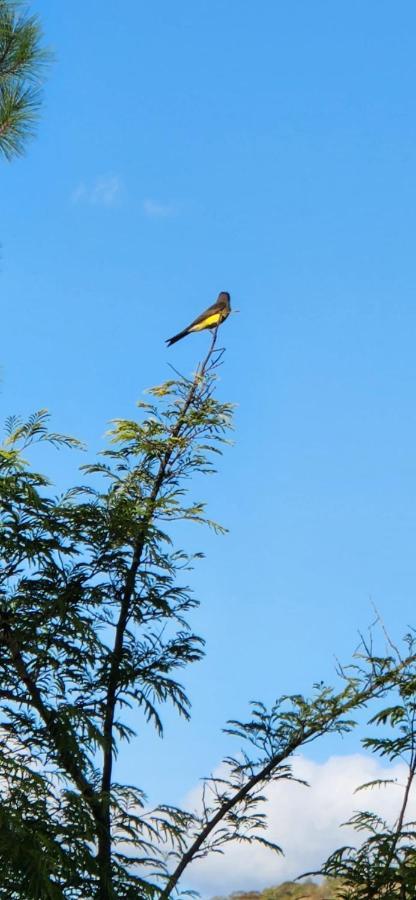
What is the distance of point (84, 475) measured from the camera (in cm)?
876

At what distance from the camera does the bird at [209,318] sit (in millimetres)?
10375

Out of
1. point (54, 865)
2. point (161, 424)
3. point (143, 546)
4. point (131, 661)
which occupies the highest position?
point (161, 424)

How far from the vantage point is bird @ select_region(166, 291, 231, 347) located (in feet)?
34.0

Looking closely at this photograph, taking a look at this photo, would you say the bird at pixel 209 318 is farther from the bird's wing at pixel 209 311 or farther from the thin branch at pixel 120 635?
the thin branch at pixel 120 635

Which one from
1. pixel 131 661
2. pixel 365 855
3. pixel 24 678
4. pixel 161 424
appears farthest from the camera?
pixel 161 424

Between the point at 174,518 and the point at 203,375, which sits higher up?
the point at 203,375

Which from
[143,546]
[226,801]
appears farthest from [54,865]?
[143,546]

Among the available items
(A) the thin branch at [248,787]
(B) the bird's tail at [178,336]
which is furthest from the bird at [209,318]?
(A) the thin branch at [248,787]

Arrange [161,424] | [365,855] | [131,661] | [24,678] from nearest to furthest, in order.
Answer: [365,855] < [24,678] < [131,661] < [161,424]

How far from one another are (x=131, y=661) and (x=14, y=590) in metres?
1.05

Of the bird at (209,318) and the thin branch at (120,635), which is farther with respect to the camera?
the bird at (209,318)

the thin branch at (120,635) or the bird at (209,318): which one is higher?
the bird at (209,318)

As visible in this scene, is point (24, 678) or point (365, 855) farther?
point (24, 678)

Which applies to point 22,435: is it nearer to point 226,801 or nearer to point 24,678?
point 24,678
